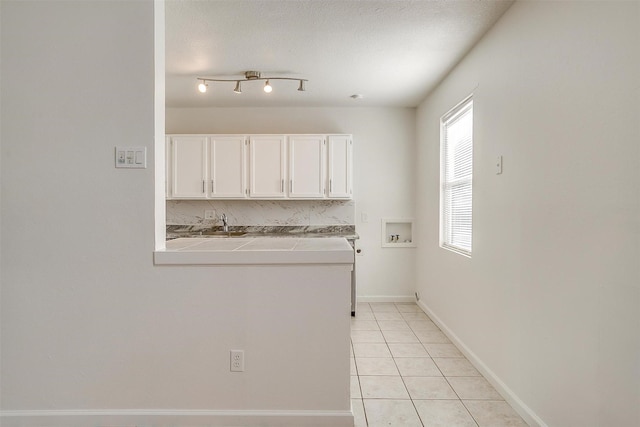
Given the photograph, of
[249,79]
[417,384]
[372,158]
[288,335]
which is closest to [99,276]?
[288,335]

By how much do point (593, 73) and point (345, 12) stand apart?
1.39 m

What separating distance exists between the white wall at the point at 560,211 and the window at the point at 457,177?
0.82 feet

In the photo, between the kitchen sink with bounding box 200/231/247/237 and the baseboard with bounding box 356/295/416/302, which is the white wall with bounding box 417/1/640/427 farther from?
the kitchen sink with bounding box 200/231/247/237

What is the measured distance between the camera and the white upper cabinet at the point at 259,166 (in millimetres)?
3889

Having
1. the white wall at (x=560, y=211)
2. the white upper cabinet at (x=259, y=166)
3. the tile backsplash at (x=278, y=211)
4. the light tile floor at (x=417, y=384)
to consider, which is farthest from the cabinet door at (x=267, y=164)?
the white wall at (x=560, y=211)

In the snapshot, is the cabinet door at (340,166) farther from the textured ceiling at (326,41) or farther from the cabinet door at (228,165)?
the cabinet door at (228,165)

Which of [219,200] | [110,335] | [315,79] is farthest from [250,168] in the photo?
[110,335]

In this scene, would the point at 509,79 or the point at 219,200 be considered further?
the point at 219,200

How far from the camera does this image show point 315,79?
324cm

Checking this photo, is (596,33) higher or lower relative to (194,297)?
higher

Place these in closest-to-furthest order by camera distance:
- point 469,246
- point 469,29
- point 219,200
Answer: point 469,29 → point 469,246 → point 219,200

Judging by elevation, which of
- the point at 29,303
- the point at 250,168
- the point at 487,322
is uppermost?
the point at 250,168

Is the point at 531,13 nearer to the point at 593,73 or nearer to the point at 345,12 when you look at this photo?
the point at 593,73

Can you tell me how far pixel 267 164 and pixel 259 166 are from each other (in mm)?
96
